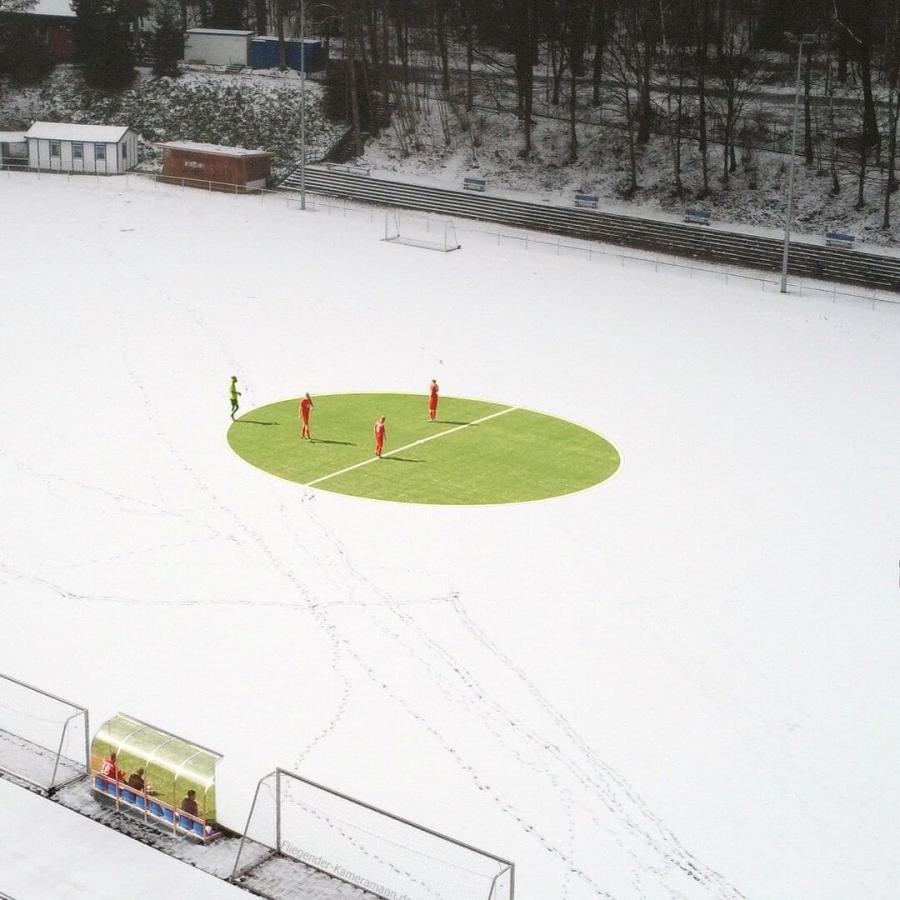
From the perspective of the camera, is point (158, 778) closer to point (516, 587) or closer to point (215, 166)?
point (516, 587)

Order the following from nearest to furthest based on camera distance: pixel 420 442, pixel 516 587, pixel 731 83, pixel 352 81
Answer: pixel 516 587 < pixel 420 442 < pixel 731 83 < pixel 352 81

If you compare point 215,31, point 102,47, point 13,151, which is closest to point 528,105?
point 215,31

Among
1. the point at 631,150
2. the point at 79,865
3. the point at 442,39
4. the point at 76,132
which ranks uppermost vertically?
the point at 442,39

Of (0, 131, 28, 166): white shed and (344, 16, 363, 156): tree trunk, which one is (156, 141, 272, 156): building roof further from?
(0, 131, 28, 166): white shed

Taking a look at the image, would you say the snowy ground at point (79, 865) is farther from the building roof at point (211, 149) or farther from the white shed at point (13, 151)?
the white shed at point (13, 151)

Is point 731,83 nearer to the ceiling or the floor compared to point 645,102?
nearer to the ceiling

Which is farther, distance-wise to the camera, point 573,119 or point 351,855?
point 573,119

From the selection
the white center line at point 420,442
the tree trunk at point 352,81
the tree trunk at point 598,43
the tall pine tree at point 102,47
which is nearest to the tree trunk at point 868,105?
the tree trunk at point 598,43
